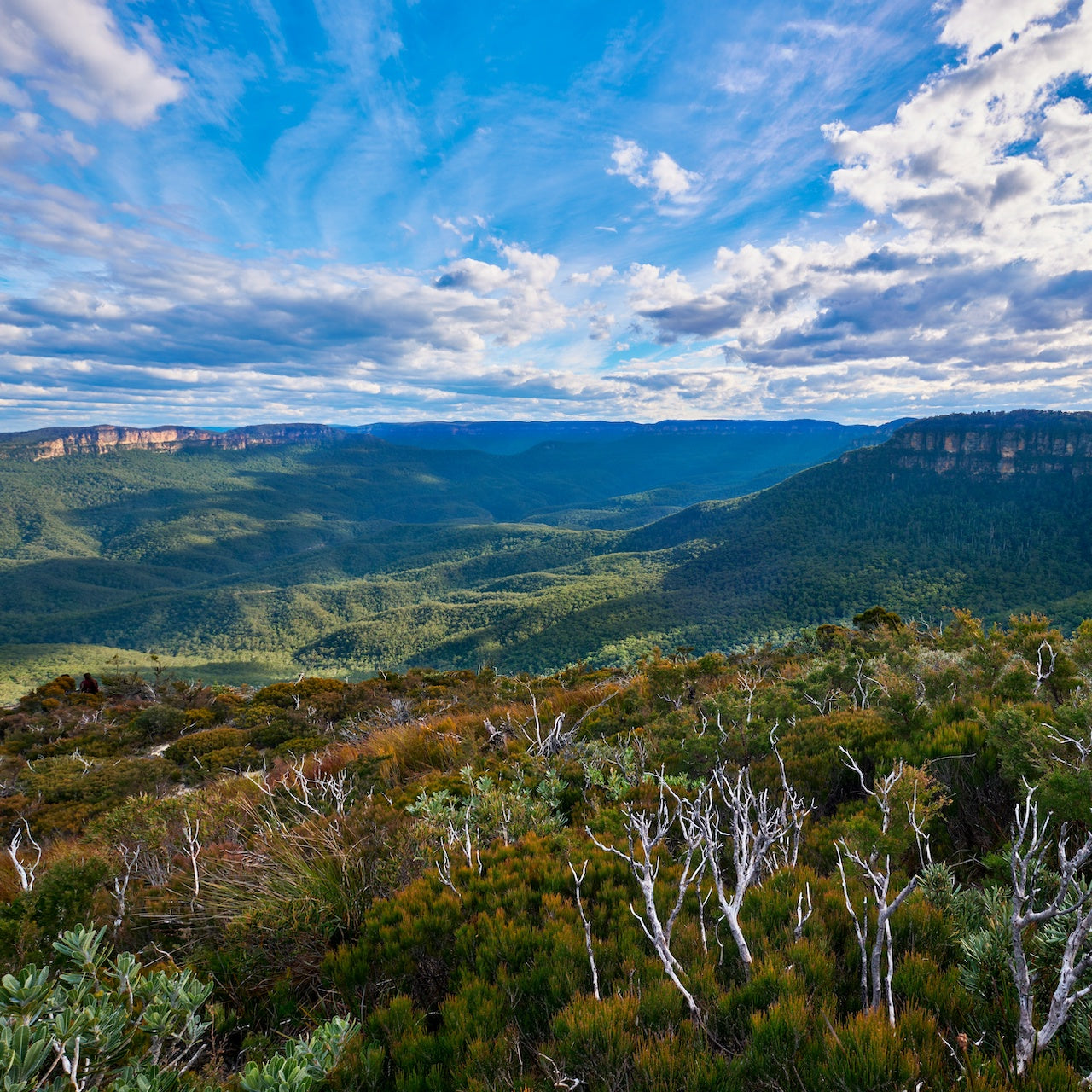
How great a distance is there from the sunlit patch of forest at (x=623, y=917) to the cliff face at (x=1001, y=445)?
16459cm

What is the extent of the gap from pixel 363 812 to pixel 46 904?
8.30 ft

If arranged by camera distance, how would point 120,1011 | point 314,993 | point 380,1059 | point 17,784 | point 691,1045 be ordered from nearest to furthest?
point 120,1011
point 691,1045
point 380,1059
point 314,993
point 17,784

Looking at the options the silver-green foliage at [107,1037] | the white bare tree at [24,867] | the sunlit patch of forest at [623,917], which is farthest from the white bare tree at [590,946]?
the white bare tree at [24,867]

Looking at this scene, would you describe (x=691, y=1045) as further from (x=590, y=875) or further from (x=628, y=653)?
(x=628, y=653)

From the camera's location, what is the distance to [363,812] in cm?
560

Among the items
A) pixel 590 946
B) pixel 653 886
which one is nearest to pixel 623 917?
pixel 653 886

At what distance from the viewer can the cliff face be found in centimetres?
12331

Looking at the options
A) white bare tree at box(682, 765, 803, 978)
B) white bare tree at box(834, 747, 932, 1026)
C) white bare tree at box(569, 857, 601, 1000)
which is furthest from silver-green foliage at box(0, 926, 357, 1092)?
white bare tree at box(834, 747, 932, 1026)

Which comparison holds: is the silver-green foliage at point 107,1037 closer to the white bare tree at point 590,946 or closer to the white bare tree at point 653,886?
the white bare tree at point 590,946

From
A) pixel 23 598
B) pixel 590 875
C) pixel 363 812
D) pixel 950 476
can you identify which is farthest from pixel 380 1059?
pixel 23 598

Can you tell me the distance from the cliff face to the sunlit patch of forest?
165 metres

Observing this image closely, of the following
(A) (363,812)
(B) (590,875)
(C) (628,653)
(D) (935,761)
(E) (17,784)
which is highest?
(D) (935,761)

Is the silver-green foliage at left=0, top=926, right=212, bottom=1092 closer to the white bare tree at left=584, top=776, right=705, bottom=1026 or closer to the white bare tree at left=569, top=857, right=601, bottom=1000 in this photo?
the white bare tree at left=569, top=857, right=601, bottom=1000

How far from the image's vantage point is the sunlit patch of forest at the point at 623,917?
6.89 ft
